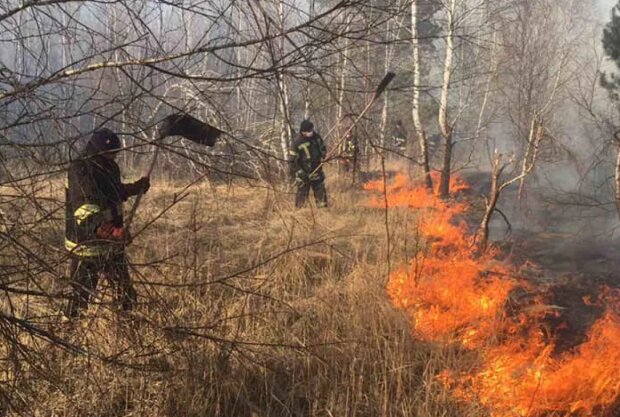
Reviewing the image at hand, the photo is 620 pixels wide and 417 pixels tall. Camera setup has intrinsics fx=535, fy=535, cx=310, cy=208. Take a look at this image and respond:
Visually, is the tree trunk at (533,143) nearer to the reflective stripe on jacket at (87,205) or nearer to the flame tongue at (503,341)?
the flame tongue at (503,341)

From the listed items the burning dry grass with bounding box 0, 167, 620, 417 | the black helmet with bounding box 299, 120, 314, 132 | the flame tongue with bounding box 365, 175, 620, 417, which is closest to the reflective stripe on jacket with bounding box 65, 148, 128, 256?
the burning dry grass with bounding box 0, 167, 620, 417

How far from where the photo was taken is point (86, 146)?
2600mm

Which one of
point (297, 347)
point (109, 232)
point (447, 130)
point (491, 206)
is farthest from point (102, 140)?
point (447, 130)

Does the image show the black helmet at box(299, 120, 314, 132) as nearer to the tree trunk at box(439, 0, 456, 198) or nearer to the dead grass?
the tree trunk at box(439, 0, 456, 198)

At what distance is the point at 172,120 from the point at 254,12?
2.43 ft

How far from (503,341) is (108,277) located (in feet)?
11.2

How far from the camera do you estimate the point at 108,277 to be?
2537 millimetres

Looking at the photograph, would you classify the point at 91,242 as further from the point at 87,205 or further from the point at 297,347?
the point at 297,347

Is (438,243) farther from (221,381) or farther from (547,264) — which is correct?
(221,381)

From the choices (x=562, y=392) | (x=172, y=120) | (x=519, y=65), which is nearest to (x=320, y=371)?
(x=562, y=392)

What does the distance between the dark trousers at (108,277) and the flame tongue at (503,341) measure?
1338mm

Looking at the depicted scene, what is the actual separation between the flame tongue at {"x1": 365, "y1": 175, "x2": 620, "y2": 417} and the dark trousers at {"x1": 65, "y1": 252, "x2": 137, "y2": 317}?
1338mm

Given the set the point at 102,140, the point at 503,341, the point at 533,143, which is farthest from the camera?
the point at 533,143

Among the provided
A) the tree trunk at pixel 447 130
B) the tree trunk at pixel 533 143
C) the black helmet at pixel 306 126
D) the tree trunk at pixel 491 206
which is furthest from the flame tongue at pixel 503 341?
the tree trunk at pixel 447 130
